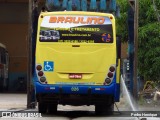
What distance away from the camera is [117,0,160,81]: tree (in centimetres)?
2397

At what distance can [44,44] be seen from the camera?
52.7ft

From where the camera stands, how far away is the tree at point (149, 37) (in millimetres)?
23969

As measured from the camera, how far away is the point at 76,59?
15914 mm

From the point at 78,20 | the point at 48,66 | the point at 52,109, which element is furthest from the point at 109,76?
the point at 52,109

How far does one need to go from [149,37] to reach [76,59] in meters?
9.09

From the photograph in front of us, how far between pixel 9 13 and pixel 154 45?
80.2 ft

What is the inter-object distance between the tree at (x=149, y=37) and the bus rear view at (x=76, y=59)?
804cm

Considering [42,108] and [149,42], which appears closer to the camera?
[42,108]

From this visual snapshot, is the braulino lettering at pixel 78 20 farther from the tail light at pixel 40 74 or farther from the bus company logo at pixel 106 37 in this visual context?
the tail light at pixel 40 74

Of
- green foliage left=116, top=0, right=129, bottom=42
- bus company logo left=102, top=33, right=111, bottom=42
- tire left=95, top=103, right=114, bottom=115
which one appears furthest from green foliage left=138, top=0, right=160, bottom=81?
bus company logo left=102, top=33, right=111, bottom=42

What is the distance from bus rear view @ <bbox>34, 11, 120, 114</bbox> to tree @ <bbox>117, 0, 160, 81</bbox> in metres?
8.04

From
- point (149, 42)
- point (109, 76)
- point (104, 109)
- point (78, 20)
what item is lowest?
point (104, 109)

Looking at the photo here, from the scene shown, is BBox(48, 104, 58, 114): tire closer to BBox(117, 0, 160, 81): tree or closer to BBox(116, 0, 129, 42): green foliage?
BBox(117, 0, 160, 81): tree

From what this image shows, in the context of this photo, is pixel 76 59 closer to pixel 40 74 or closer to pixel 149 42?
pixel 40 74
